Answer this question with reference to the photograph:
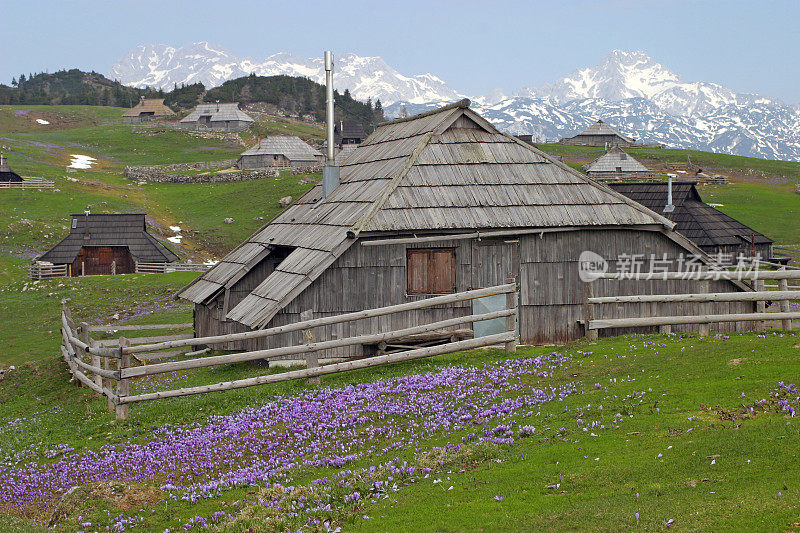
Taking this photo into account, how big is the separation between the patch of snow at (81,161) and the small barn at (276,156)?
18172mm

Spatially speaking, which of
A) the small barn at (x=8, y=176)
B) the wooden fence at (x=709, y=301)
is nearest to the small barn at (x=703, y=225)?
the wooden fence at (x=709, y=301)

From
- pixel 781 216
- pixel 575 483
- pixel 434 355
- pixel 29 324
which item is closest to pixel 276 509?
pixel 575 483

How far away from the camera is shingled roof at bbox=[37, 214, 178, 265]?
2036 inches

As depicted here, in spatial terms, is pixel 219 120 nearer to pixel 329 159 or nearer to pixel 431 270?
pixel 329 159

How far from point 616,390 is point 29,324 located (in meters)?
30.2

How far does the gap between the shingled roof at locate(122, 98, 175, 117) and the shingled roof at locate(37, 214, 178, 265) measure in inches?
3875

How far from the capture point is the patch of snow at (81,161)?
9393 centimetres

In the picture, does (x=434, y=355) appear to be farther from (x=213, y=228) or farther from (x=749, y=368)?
(x=213, y=228)

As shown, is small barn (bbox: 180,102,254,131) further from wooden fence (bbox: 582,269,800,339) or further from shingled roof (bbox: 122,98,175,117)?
wooden fence (bbox: 582,269,800,339)

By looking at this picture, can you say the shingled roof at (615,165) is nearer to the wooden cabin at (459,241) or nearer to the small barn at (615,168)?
the small barn at (615,168)

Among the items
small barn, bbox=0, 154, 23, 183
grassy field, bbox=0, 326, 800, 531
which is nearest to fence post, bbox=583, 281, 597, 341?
grassy field, bbox=0, 326, 800, 531

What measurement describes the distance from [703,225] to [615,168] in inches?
1537

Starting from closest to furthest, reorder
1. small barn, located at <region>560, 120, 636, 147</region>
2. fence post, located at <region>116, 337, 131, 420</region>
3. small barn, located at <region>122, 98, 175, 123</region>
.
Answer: fence post, located at <region>116, 337, 131, 420</region> → small barn, located at <region>560, 120, 636, 147</region> → small barn, located at <region>122, 98, 175, 123</region>

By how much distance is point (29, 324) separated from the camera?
3512cm
